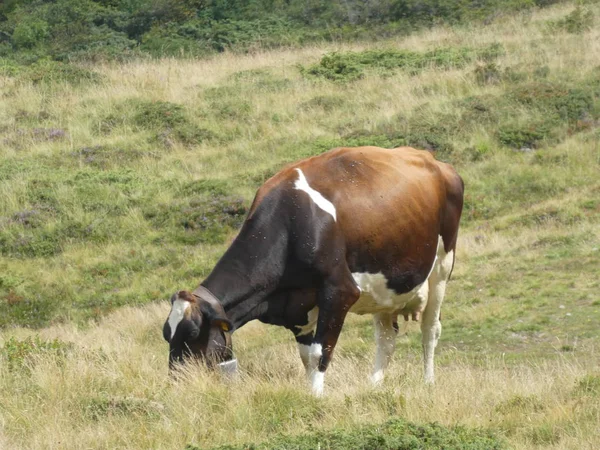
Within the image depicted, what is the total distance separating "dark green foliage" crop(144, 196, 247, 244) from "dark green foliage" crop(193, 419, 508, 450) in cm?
1140

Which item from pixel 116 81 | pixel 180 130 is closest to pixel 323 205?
pixel 180 130

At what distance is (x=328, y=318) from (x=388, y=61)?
18.5 m

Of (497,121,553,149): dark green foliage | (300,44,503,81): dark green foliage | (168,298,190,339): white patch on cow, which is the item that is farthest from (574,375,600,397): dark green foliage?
(300,44,503,81): dark green foliage

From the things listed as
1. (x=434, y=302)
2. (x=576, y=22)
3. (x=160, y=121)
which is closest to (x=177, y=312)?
(x=434, y=302)

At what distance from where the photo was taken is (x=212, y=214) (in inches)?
735

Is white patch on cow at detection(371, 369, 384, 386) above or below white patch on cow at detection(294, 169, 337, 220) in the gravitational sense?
below

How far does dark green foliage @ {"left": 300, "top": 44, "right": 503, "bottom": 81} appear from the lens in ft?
84.7

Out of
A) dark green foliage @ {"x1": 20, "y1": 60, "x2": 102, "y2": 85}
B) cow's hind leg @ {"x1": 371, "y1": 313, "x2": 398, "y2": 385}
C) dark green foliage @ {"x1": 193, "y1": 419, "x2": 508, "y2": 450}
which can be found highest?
dark green foliage @ {"x1": 193, "y1": 419, "x2": 508, "y2": 450}

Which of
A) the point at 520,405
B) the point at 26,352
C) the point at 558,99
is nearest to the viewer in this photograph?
the point at 520,405

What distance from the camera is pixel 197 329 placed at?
840 centimetres

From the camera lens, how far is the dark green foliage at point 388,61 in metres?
25.8

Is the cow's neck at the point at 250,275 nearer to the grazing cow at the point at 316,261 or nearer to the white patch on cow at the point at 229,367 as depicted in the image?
the grazing cow at the point at 316,261

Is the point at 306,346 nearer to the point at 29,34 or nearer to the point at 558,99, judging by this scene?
the point at 558,99

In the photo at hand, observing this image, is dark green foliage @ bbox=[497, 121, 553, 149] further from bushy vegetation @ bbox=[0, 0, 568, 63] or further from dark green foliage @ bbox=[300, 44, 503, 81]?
bushy vegetation @ bbox=[0, 0, 568, 63]
